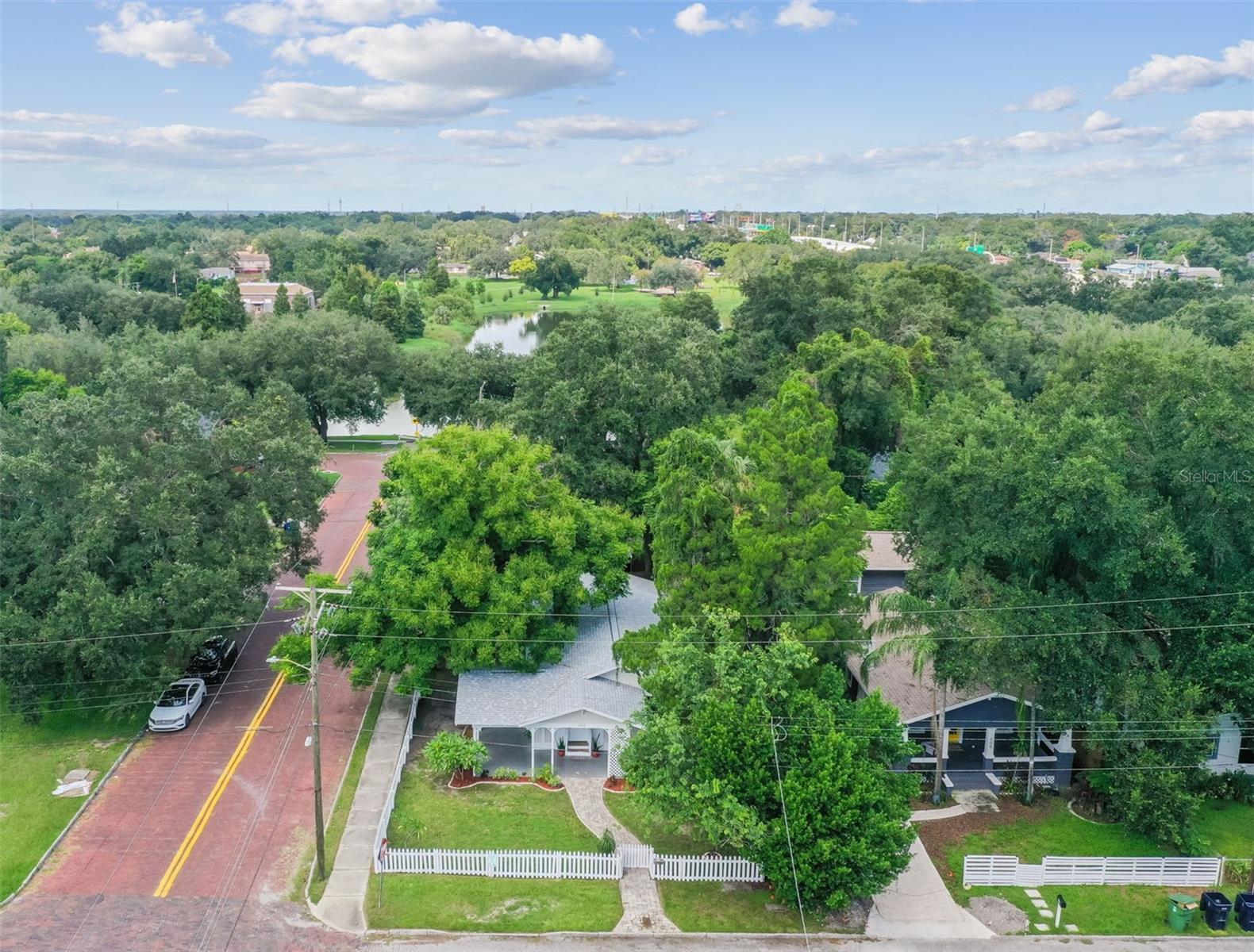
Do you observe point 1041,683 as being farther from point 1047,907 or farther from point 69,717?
point 69,717

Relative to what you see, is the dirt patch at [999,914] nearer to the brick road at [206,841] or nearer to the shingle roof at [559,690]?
the shingle roof at [559,690]

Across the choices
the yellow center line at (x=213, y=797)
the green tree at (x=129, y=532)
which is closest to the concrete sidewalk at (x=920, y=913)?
the yellow center line at (x=213, y=797)

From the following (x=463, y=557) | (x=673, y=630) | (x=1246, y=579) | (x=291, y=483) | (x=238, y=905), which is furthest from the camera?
(x=291, y=483)

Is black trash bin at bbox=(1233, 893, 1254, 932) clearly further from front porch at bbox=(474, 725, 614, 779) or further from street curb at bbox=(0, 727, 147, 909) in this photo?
street curb at bbox=(0, 727, 147, 909)

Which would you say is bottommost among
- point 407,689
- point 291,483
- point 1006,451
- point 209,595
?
point 407,689

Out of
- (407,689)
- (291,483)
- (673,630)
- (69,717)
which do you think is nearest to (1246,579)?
(673,630)

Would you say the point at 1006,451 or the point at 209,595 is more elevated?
the point at 1006,451
